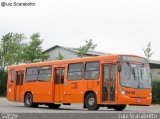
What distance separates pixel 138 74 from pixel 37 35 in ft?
132

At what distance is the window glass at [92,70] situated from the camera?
24031 millimetres

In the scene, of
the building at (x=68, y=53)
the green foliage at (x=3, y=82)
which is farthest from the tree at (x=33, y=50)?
the building at (x=68, y=53)

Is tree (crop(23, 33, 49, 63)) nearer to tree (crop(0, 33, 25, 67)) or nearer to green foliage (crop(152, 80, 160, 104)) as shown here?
tree (crop(0, 33, 25, 67))

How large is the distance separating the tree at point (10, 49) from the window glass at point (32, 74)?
118 feet

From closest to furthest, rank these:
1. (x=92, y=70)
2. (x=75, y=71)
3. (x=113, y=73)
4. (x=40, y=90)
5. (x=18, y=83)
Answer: (x=113, y=73)
(x=92, y=70)
(x=75, y=71)
(x=40, y=90)
(x=18, y=83)

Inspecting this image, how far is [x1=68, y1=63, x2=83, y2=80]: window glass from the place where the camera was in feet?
82.4

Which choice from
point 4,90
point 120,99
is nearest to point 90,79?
point 120,99

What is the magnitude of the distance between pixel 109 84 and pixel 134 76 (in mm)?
1269

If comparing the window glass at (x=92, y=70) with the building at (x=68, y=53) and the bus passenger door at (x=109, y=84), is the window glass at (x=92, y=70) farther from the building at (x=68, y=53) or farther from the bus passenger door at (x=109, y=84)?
the building at (x=68, y=53)

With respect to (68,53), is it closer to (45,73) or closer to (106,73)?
(45,73)

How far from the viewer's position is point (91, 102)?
24000 mm

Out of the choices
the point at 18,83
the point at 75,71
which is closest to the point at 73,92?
the point at 75,71

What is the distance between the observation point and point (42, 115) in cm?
1072

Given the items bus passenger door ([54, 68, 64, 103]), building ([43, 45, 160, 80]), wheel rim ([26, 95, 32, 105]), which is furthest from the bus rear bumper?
building ([43, 45, 160, 80])
